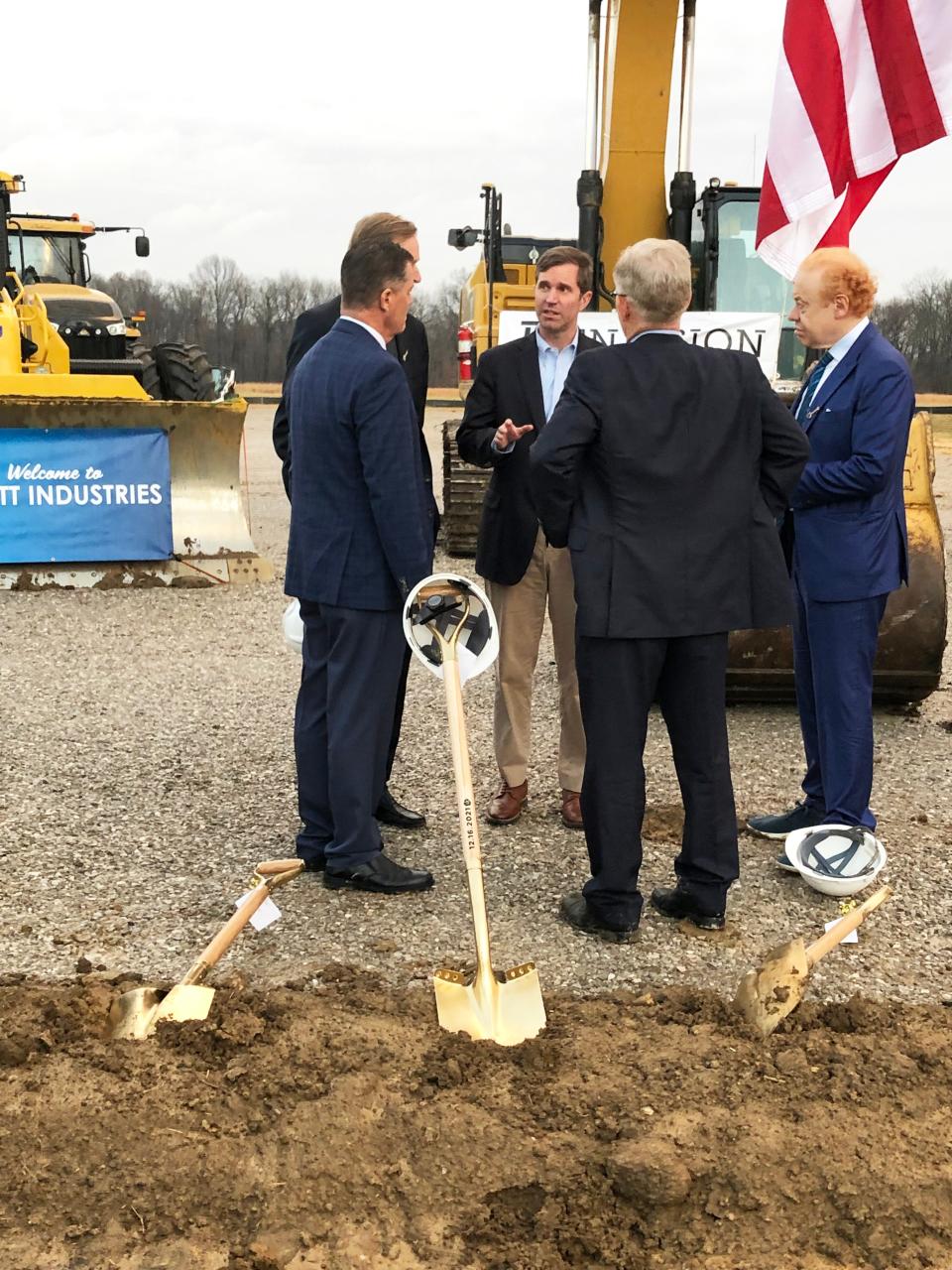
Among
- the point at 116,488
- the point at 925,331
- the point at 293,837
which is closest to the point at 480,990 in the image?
the point at 293,837

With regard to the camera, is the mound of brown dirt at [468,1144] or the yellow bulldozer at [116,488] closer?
the mound of brown dirt at [468,1144]

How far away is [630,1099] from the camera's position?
2803mm

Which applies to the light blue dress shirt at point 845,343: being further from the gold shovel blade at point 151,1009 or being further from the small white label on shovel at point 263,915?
the gold shovel blade at point 151,1009

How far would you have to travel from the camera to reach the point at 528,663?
479 centimetres

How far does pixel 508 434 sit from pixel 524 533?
1.32 ft

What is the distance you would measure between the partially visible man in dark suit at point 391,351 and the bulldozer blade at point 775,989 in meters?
1.68

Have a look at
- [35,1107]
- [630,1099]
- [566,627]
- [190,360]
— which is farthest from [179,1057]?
[190,360]

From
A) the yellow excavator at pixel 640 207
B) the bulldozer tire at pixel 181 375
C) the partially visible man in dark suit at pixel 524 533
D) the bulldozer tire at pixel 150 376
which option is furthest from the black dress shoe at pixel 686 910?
the bulldozer tire at pixel 181 375

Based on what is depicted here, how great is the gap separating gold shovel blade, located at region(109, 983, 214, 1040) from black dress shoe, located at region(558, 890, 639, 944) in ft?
3.99

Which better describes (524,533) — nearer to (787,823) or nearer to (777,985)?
(787,823)

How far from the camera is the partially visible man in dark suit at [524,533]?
15.0 ft

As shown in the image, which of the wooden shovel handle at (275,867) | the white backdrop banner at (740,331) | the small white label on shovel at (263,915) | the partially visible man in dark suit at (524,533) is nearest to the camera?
the small white label on shovel at (263,915)

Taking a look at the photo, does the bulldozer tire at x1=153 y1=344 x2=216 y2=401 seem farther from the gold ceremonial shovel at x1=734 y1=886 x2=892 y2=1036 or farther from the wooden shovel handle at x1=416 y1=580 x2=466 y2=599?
the gold ceremonial shovel at x1=734 y1=886 x2=892 y2=1036

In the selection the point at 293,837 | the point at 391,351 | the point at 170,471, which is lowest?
the point at 293,837
